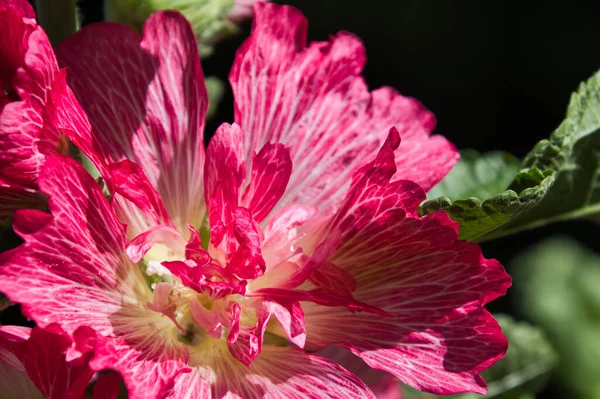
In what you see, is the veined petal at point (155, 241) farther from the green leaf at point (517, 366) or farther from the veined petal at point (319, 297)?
the green leaf at point (517, 366)

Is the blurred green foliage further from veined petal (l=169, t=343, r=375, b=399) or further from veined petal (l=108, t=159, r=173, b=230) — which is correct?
veined petal (l=169, t=343, r=375, b=399)

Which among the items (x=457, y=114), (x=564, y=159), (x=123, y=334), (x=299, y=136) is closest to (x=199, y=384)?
(x=123, y=334)

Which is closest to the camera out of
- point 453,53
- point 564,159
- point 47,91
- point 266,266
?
point 47,91

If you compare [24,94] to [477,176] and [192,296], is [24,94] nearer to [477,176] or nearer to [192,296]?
[192,296]

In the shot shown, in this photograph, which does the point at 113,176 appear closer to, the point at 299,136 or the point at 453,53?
the point at 299,136

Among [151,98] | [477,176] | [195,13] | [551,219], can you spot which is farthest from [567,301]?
[151,98]

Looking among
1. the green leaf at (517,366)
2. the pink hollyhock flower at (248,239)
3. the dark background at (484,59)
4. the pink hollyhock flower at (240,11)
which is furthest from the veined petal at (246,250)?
the dark background at (484,59)
